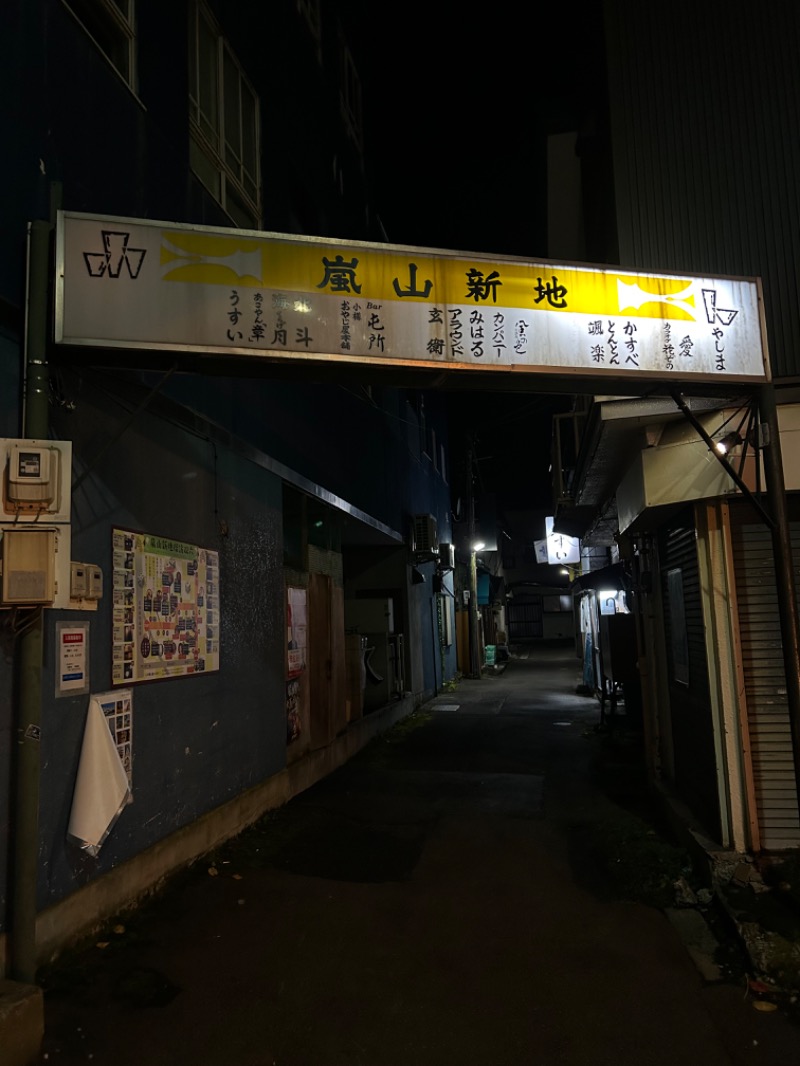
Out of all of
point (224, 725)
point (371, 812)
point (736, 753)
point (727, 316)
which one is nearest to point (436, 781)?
point (371, 812)

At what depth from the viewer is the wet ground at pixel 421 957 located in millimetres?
3766

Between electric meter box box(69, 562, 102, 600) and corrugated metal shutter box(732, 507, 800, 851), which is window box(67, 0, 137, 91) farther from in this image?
corrugated metal shutter box(732, 507, 800, 851)

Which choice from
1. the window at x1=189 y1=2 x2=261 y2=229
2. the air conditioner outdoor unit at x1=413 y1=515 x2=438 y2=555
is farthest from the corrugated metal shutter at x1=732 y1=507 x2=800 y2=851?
the air conditioner outdoor unit at x1=413 y1=515 x2=438 y2=555

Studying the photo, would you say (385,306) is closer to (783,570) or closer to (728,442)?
(728,442)

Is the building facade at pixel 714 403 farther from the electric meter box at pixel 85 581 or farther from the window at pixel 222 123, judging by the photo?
the electric meter box at pixel 85 581

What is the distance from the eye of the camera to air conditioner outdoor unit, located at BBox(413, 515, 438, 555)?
17.3 m

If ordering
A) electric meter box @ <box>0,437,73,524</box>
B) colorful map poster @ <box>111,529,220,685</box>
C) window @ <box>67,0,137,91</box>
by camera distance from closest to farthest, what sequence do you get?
electric meter box @ <box>0,437,73,524</box> → colorful map poster @ <box>111,529,220,685</box> → window @ <box>67,0,137,91</box>

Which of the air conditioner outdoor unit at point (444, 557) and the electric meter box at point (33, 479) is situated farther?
the air conditioner outdoor unit at point (444, 557)

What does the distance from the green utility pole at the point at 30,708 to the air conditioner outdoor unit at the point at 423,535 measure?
524 inches

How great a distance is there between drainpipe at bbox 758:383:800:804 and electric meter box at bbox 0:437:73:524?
16.4ft

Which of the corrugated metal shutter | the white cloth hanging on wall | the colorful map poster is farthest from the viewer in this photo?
the corrugated metal shutter

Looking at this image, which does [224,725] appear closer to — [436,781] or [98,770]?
[98,770]

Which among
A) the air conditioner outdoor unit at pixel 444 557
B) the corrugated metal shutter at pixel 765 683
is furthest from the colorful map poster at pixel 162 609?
the air conditioner outdoor unit at pixel 444 557

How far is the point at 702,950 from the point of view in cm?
486
